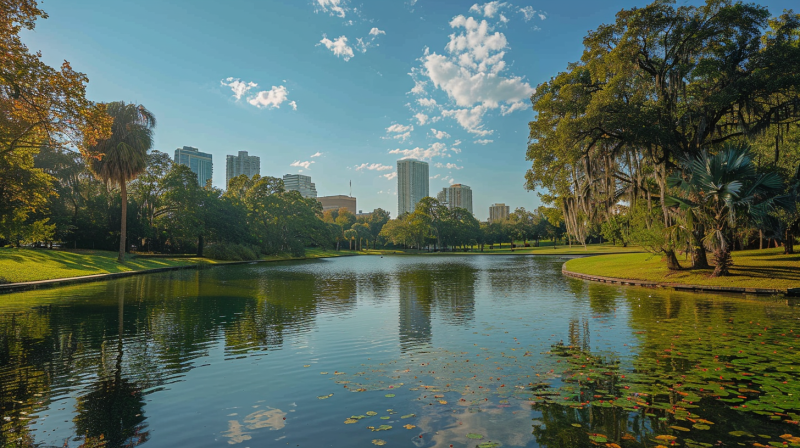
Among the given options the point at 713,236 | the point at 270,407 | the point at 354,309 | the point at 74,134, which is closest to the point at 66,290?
the point at 74,134

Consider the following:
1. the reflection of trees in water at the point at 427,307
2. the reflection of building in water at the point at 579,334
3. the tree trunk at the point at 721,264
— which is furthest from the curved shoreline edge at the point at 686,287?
the reflection of building in water at the point at 579,334

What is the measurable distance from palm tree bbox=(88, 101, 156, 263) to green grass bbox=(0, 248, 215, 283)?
253 cm

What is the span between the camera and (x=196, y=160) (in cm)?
18150

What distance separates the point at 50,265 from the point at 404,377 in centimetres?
3171

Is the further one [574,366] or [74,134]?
[74,134]

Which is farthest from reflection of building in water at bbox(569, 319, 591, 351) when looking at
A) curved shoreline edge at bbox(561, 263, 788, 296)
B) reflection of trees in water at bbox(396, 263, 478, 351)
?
curved shoreline edge at bbox(561, 263, 788, 296)

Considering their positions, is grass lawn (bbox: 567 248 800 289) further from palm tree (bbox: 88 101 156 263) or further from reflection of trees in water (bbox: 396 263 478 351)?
palm tree (bbox: 88 101 156 263)

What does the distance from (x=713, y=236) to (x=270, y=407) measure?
75.5 ft

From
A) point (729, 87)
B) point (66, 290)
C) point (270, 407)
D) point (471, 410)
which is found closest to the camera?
point (471, 410)

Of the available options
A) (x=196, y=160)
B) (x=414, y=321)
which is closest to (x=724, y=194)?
(x=414, y=321)

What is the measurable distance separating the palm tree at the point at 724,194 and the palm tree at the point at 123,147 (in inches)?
1596

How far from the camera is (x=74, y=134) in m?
16.8

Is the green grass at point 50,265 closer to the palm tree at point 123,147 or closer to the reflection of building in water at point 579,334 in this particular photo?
the palm tree at point 123,147

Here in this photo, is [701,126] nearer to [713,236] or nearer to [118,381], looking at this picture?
[713,236]
